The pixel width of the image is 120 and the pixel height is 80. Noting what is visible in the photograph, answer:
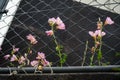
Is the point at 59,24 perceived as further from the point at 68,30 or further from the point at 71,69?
the point at 68,30

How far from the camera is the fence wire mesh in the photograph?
3.77 meters

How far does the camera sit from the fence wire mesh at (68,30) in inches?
149

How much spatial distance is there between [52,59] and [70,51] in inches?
12.3

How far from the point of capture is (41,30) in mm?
4320

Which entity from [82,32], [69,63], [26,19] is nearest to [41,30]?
[26,19]

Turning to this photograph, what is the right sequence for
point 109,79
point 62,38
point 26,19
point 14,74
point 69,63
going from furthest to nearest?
point 26,19, point 62,38, point 69,63, point 14,74, point 109,79

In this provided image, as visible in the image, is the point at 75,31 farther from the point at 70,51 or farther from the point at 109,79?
the point at 109,79

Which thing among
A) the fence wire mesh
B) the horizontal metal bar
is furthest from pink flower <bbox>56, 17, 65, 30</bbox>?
the fence wire mesh

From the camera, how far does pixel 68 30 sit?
4227 mm

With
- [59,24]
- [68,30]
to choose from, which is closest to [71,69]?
[59,24]

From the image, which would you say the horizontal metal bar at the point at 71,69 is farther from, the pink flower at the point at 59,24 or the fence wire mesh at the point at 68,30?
the fence wire mesh at the point at 68,30

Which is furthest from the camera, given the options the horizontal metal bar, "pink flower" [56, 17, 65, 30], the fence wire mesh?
the fence wire mesh

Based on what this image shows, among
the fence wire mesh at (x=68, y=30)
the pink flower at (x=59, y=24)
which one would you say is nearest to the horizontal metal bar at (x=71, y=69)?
the pink flower at (x=59, y=24)

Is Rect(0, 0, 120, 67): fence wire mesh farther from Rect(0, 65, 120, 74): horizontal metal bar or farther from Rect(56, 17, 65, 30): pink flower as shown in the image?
Rect(0, 65, 120, 74): horizontal metal bar
